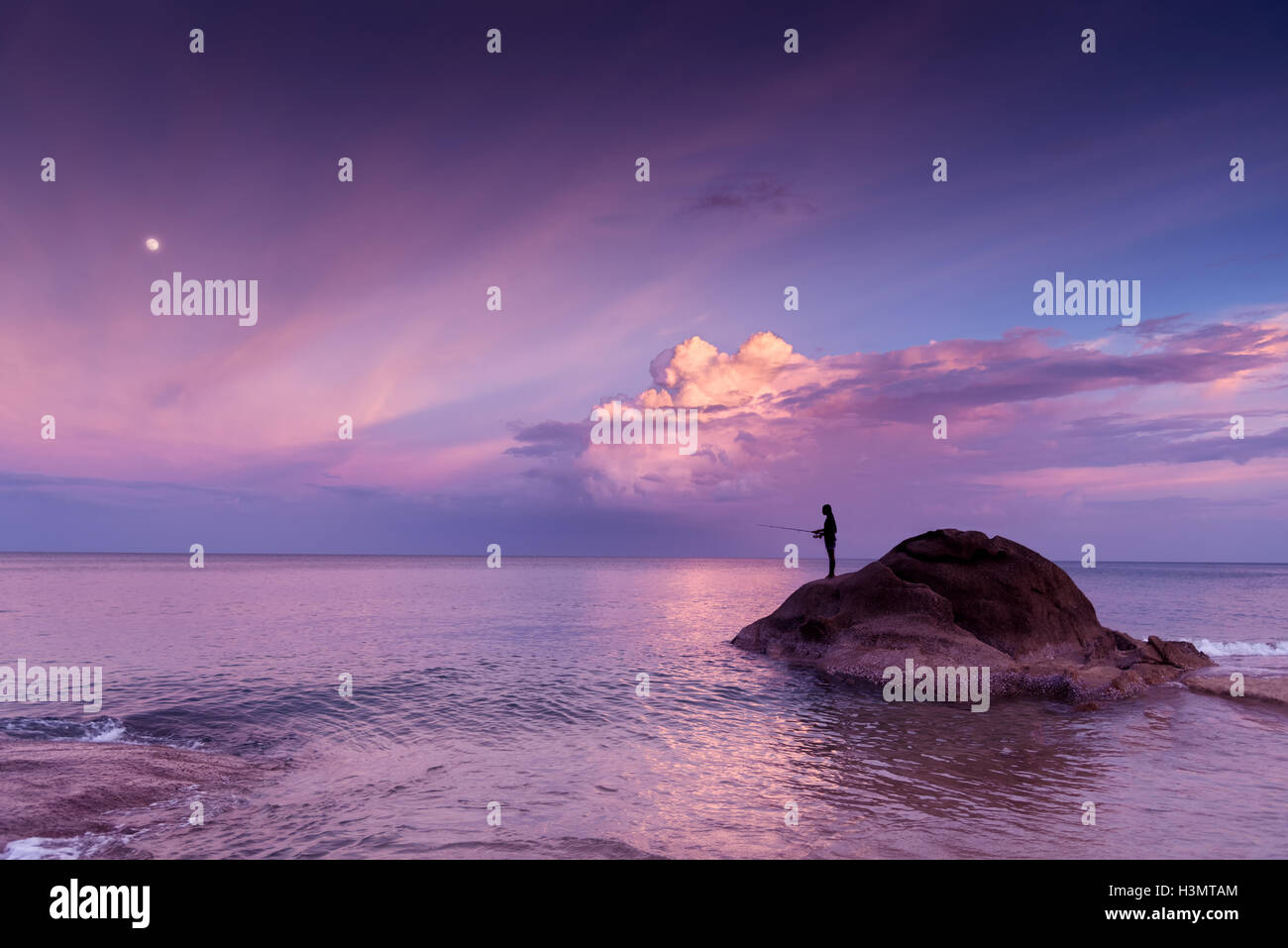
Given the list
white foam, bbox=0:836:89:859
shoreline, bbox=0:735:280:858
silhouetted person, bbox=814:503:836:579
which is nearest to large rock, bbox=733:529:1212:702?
silhouetted person, bbox=814:503:836:579

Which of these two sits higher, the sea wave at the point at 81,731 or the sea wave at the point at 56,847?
the sea wave at the point at 56,847

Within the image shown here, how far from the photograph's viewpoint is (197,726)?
1512cm

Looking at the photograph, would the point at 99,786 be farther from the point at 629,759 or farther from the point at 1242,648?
the point at 1242,648

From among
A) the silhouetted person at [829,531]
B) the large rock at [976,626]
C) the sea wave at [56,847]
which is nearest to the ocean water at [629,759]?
the sea wave at [56,847]

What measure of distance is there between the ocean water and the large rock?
1281 millimetres

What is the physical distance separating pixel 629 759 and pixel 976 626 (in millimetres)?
13423

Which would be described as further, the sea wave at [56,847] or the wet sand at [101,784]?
the wet sand at [101,784]

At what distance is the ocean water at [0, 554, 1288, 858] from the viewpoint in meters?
8.84

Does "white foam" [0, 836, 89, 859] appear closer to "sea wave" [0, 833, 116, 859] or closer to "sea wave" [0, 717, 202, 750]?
"sea wave" [0, 833, 116, 859]

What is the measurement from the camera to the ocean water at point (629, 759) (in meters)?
8.84

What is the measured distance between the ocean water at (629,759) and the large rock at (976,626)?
50.4 inches

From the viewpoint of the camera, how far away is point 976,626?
20.9 meters

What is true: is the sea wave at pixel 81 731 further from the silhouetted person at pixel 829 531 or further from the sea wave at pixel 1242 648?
the sea wave at pixel 1242 648

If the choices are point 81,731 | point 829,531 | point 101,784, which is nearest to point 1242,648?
point 829,531
